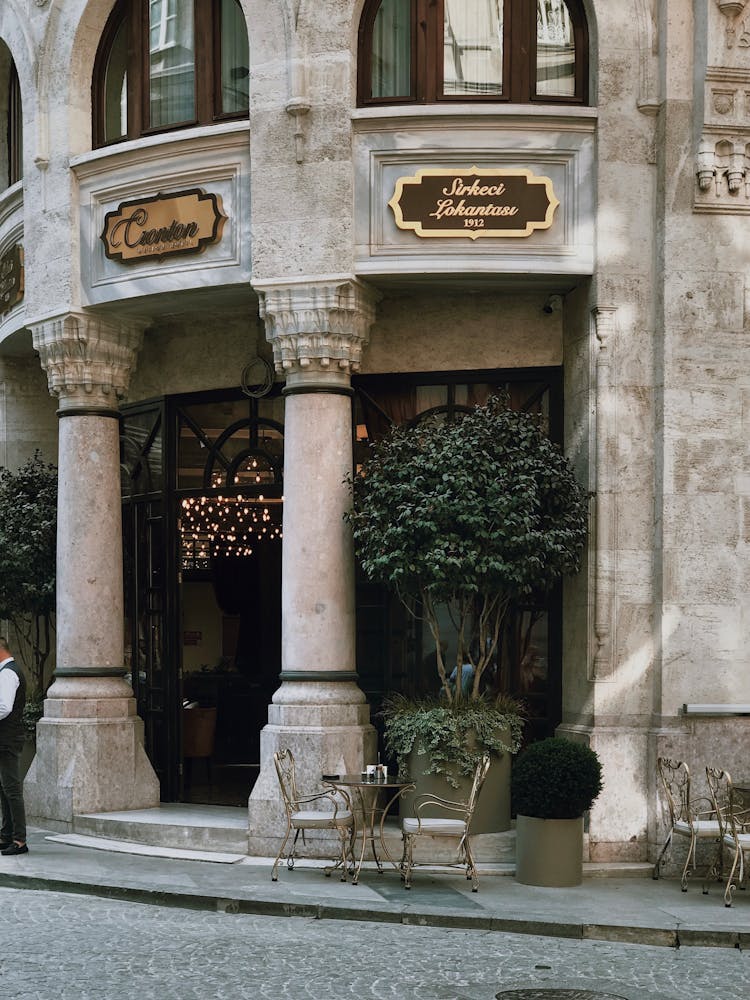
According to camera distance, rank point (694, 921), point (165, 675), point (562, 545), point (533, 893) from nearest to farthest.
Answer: point (694, 921) < point (533, 893) < point (562, 545) < point (165, 675)

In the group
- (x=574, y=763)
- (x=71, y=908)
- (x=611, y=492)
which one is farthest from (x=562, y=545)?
(x=71, y=908)

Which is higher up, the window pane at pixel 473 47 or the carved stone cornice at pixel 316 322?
the window pane at pixel 473 47

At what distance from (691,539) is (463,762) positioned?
2951 mm

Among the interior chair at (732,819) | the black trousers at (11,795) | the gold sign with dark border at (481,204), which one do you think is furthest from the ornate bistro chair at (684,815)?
the black trousers at (11,795)

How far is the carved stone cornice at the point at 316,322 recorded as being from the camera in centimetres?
1462

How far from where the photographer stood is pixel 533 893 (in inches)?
498

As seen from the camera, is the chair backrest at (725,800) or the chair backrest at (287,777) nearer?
the chair backrest at (725,800)

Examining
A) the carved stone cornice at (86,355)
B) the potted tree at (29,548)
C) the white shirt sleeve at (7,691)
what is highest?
the carved stone cornice at (86,355)

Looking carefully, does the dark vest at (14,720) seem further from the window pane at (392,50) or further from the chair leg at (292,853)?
the window pane at (392,50)

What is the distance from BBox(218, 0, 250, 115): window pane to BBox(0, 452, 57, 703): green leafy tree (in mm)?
5093

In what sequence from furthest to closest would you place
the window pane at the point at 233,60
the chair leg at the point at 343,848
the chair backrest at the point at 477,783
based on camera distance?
the window pane at the point at 233,60
the chair leg at the point at 343,848
the chair backrest at the point at 477,783

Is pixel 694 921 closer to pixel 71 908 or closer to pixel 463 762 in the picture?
pixel 463 762

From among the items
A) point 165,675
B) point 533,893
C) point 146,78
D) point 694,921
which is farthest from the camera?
point 165,675

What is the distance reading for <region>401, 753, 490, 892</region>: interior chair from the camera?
12727 millimetres
